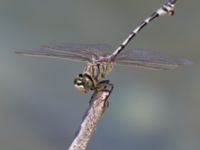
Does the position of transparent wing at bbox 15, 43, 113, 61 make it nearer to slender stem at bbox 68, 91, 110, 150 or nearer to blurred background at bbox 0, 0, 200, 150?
slender stem at bbox 68, 91, 110, 150

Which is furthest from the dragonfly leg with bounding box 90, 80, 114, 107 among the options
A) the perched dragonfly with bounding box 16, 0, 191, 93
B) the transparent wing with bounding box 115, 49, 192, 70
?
the transparent wing with bounding box 115, 49, 192, 70

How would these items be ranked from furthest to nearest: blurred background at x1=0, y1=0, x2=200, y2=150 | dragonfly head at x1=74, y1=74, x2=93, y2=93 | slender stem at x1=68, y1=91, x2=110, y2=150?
blurred background at x1=0, y1=0, x2=200, y2=150
dragonfly head at x1=74, y1=74, x2=93, y2=93
slender stem at x1=68, y1=91, x2=110, y2=150

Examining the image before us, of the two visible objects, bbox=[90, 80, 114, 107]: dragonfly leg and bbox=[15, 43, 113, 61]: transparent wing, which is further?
bbox=[15, 43, 113, 61]: transparent wing

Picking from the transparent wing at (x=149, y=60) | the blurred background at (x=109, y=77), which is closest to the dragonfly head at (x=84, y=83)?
the transparent wing at (x=149, y=60)

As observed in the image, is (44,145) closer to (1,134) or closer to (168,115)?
(1,134)

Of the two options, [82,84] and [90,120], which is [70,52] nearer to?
[82,84]

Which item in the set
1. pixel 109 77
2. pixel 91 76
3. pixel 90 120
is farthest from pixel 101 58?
pixel 109 77

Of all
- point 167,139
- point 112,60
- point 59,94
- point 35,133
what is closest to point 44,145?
point 35,133
